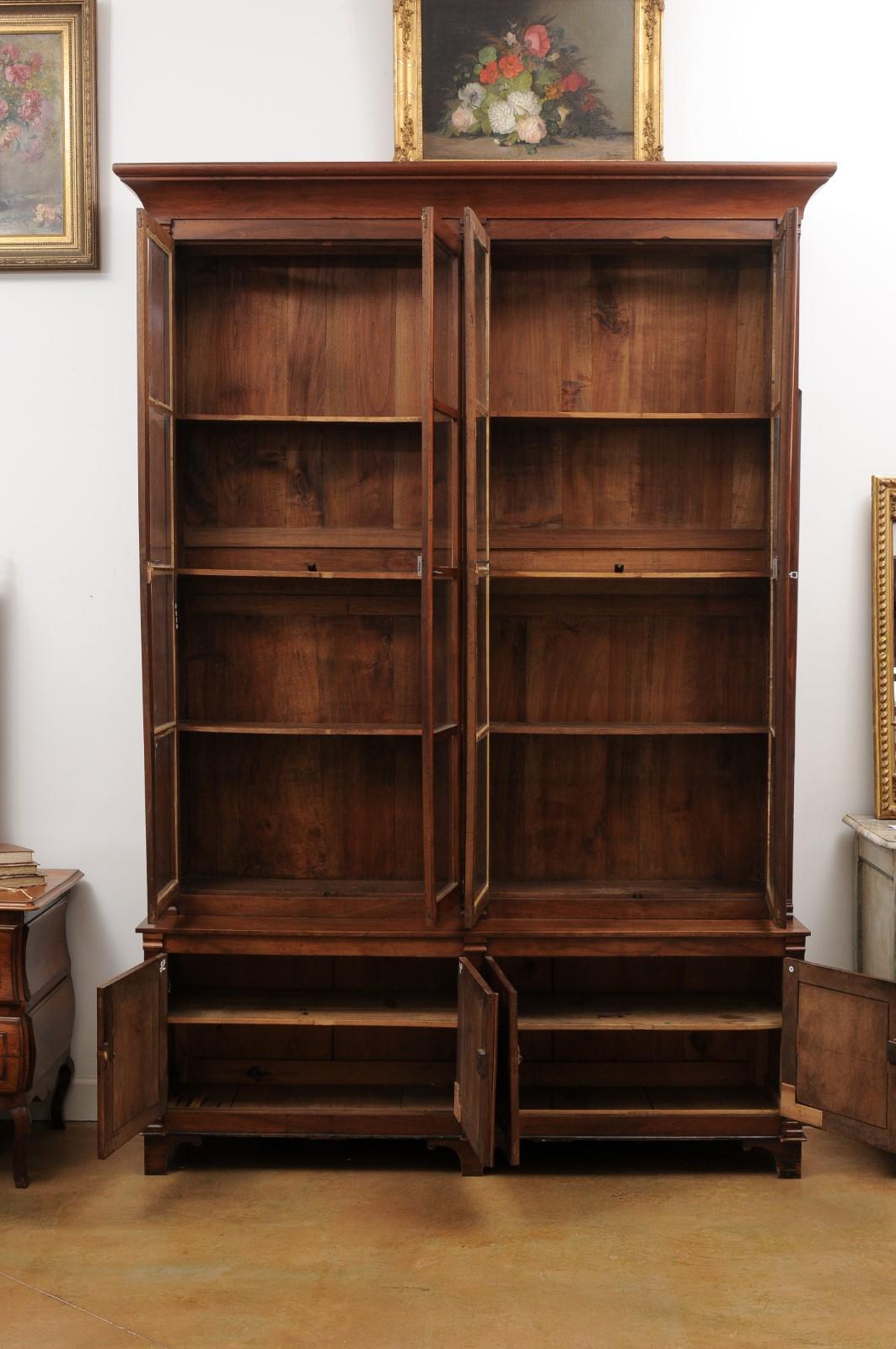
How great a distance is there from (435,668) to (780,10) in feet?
7.15

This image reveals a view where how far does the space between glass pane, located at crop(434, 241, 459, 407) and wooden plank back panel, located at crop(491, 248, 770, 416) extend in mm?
143

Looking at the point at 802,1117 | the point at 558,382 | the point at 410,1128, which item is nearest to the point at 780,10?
the point at 558,382

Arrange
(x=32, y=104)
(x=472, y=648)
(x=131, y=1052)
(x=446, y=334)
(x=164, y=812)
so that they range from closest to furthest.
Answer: (x=131, y=1052), (x=472, y=648), (x=164, y=812), (x=446, y=334), (x=32, y=104)

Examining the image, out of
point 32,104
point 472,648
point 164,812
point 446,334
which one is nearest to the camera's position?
point 472,648

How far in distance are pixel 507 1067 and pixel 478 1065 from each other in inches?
12.1

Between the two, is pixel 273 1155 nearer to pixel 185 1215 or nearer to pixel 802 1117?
pixel 185 1215

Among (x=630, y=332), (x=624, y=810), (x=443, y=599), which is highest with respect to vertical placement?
(x=630, y=332)

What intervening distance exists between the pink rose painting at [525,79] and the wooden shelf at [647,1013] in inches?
96.4

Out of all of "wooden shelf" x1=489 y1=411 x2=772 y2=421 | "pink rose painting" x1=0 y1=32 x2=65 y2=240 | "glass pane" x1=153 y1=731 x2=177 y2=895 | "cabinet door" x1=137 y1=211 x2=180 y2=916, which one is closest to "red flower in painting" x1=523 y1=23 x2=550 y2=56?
"wooden shelf" x1=489 y1=411 x2=772 y2=421

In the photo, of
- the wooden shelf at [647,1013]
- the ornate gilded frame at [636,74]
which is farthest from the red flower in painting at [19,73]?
the wooden shelf at [647,1013]

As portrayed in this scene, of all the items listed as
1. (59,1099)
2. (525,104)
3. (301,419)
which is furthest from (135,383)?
(59,1099)

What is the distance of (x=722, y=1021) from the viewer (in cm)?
318

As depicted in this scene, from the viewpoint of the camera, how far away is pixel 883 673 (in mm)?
3430

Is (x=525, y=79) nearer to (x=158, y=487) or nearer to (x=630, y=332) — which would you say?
(x=630, y=332)
